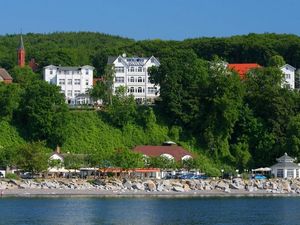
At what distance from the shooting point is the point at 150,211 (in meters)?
52.4

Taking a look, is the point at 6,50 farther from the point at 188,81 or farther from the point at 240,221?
the point at 240,221

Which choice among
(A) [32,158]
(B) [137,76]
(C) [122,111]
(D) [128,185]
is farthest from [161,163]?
(B) [137,76]

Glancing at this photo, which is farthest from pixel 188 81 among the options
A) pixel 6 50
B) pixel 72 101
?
pixel 6 50

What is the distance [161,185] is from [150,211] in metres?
15.1

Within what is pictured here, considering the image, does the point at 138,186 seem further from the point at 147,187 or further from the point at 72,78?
the point at 72,78

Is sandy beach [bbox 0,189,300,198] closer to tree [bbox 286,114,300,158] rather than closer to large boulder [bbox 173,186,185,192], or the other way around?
large boulder [bbox 173,186,185,192]

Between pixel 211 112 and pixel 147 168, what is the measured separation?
8214 millimetres

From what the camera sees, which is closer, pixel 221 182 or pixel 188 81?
pixel 221 182

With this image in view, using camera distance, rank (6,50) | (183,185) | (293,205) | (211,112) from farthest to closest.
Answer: (6,50) → (211,112) → (183,185) → (293,205)

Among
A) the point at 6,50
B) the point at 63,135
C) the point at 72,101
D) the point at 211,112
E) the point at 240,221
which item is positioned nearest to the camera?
the point at 240,221

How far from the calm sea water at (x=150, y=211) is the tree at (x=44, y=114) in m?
13.5

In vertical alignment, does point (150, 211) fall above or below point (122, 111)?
below

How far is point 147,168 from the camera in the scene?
7381 centimetres

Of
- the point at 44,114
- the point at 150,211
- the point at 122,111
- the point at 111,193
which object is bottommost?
the point at 150,211
